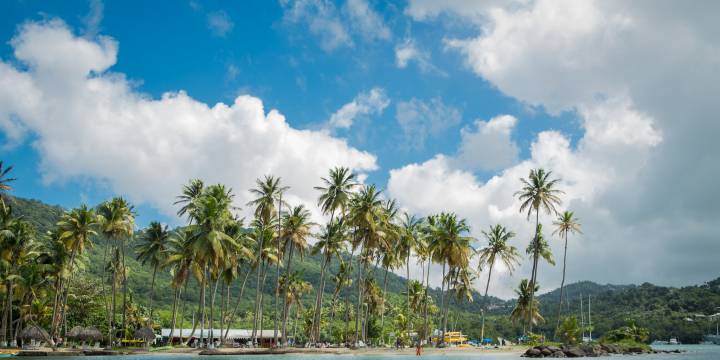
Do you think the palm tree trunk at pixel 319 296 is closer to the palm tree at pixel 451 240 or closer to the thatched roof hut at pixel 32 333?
the palm tree at pixel 451 240

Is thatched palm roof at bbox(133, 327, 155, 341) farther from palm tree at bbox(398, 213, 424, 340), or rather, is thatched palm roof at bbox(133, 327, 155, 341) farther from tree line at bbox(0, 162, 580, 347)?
palm tree at bbox(398, 213, 424, 340)

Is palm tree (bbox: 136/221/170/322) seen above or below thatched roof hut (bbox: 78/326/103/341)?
above

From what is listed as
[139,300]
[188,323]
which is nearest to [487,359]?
[188,323]

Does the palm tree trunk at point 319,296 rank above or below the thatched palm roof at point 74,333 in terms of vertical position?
above

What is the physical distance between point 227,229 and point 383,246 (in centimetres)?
1980

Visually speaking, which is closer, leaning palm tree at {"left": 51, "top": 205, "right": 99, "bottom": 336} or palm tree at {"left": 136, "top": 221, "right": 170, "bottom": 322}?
leaning palm tree at {"left": 51, "top": 205, "right": 99, "bottom": 336}

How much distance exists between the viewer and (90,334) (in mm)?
70062

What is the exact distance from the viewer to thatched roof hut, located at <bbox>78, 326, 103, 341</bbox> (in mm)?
69750

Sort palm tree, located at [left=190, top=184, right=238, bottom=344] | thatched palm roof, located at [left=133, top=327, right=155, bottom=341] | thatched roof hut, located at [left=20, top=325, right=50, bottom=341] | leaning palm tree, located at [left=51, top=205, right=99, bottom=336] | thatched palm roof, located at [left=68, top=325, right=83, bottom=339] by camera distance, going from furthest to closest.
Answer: thatched palm roof, located at [left=133, top=327, right=155, bottom=341]
thatched palm roof, located at [left=68, top=325, right=83, bottom=339]
thatched roof hut, located at [left=20, top=325, right=50, bottom=341]
leaning palm tree, located at [left=51, top=205, right=99, bottom=336]
palm tree, located at [left=190, top=184, right=238, bottom=344]

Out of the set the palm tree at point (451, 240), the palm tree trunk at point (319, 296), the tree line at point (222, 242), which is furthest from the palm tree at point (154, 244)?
the palm tree at point (451, 240)

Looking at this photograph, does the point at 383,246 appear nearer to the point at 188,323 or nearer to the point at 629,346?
the point at 629,346

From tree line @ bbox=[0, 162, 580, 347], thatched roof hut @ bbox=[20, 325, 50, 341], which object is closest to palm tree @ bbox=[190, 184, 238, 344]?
tree line @ bbox=[0, 162, 580, 347]

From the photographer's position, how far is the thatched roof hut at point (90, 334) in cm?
6975

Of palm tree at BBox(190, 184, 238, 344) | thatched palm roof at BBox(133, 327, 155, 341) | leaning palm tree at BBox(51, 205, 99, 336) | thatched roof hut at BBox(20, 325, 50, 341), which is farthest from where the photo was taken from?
thatched palm roof at BBox(133, 327, 155, 341)
